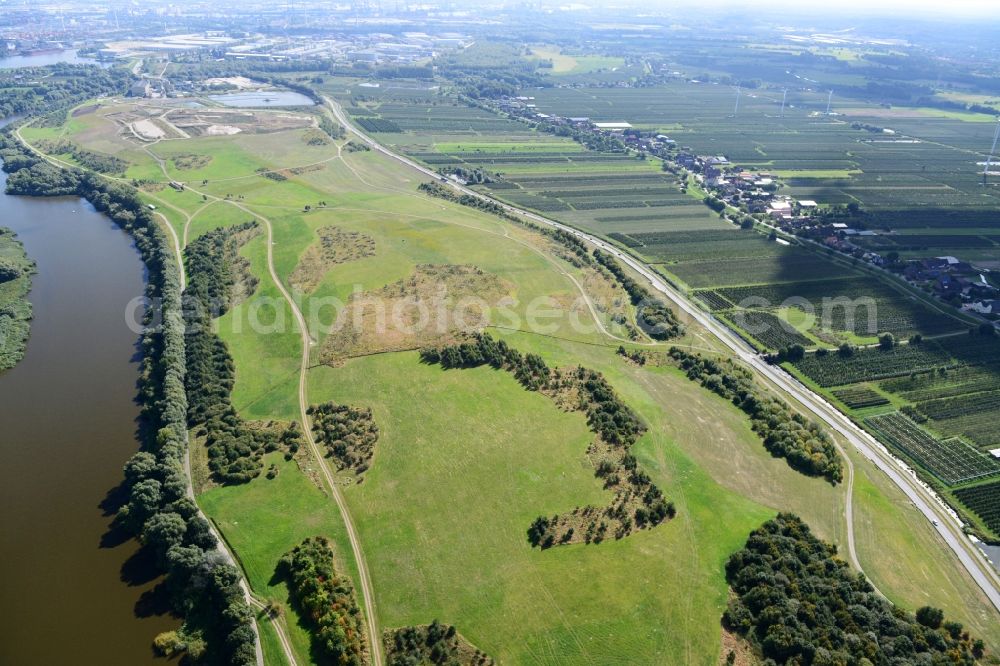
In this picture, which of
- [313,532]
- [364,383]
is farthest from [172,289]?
[313,532]

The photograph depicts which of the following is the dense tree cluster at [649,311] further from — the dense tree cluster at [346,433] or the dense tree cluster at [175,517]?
the dense tree cluster at [175,517]

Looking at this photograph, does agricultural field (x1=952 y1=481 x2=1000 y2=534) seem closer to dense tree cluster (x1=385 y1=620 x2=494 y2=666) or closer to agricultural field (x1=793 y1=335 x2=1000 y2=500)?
agricultural field (x1=793 y1=335 x2=1000 y2=500)

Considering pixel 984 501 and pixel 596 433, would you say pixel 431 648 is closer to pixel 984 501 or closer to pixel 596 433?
pixel 596 433

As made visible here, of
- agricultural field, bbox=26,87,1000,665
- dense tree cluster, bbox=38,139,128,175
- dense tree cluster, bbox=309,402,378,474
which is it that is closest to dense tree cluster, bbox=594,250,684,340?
agricultural field, bbox=26,87,1000,665

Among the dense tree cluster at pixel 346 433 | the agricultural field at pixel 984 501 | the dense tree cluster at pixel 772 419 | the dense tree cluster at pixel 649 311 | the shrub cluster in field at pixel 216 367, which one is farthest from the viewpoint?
the dense tree cluster at pixel 649 311

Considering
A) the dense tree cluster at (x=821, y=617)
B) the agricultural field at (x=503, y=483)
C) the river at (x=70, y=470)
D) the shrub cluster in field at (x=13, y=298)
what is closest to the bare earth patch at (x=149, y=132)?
the shrub cluster in field at (x=13, y=298)

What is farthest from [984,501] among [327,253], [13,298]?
[13,298]

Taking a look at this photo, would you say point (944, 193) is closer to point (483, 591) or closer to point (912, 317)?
point (912, 317)
